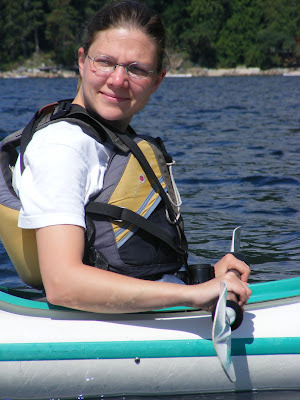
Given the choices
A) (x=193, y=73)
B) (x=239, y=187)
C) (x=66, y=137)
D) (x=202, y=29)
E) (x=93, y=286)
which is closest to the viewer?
(x=93, y=286)

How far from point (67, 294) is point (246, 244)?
2822 millimetres

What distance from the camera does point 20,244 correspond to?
6.54ft

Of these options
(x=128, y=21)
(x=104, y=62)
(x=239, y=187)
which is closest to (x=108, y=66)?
(x=104, y=62)

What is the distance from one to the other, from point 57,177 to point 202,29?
254 ft

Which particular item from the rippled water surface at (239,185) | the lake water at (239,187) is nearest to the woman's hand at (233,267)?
the lake water at (239,187)

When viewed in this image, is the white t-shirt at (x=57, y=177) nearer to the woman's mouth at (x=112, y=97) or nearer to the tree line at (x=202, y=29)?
the woman's mouth at (x=112, y=97)

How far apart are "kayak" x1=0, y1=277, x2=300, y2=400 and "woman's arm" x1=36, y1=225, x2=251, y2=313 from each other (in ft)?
0.74

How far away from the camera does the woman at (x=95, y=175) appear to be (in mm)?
1728

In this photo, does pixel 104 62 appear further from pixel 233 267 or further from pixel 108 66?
pixel 233 267

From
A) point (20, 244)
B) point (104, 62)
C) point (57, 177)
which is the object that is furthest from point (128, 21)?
point (20, 244)

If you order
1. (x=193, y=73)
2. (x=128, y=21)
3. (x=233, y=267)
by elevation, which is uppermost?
(x=128, y=21)

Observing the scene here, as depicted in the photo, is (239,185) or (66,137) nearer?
(66,137)

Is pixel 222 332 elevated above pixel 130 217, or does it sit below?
below

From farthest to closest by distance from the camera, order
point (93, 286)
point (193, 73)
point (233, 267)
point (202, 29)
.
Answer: point (202, 29)
point (193, 73)
point (233, 267)
point (93, 286)
